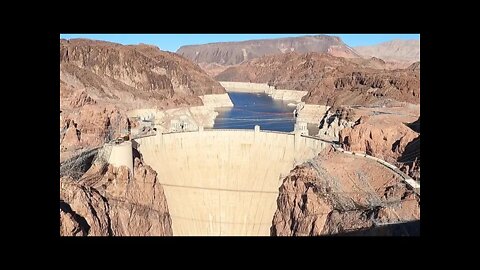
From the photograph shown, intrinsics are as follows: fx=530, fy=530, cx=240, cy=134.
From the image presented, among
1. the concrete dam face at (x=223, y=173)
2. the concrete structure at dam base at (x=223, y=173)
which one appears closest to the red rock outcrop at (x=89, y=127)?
the concrete structure at dam base at (x=223, y=173)

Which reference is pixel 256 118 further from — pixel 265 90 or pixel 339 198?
pixel 265 90

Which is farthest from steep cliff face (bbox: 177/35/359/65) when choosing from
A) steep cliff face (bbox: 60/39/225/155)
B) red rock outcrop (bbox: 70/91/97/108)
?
red rock outcrop (bbox: 70/91/97/108)

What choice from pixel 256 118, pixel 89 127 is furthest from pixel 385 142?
pixel 256 118

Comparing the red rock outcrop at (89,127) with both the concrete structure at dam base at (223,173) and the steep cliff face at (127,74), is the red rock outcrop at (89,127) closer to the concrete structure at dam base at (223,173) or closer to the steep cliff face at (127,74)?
the concrete structure at dam base at (223,173)

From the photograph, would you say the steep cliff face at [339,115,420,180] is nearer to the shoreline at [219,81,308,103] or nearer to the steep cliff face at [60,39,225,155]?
the steep cliff face at [60,39,225,155]
